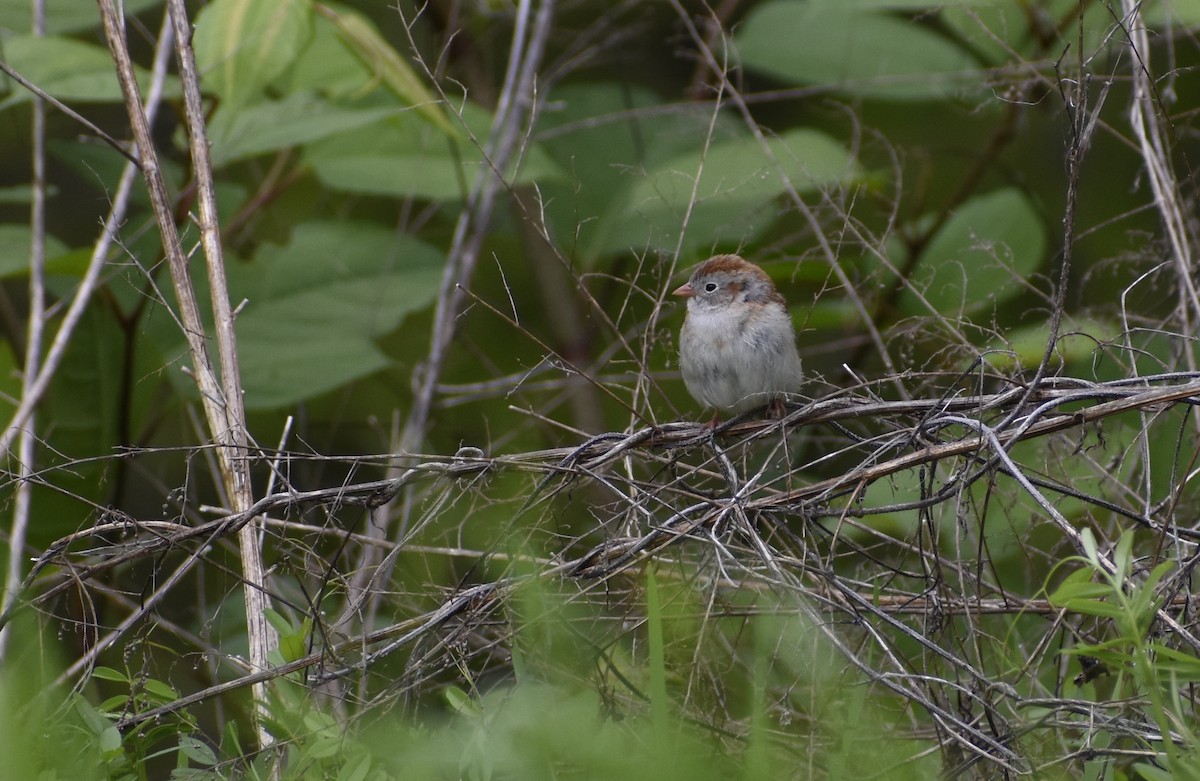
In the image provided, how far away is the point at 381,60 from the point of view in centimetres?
285

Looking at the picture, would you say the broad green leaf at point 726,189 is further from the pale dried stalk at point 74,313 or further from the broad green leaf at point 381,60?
the pale dried stalk at point 74,313

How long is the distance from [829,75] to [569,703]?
281 centimetres

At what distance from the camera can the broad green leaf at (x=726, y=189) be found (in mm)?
3049

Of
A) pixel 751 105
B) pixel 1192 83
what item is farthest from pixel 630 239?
pixel 1192 83

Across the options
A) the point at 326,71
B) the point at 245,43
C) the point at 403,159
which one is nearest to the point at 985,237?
the point at 403,159

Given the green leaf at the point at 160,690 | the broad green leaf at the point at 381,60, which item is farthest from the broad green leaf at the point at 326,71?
the green leaf at the point at 160,690

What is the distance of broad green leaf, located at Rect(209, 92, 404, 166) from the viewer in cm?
279

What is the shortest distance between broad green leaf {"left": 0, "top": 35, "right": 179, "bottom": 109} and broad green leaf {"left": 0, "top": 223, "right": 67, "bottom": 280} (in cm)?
40

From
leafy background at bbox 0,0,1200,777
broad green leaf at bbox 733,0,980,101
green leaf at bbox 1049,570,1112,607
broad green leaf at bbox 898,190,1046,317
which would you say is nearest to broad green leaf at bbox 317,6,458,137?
leafy background at bbox 0,0,1200,777

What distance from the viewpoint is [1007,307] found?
4109 mm

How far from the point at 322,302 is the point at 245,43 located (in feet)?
3.11

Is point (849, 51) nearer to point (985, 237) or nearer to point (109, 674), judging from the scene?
point (985, 237)

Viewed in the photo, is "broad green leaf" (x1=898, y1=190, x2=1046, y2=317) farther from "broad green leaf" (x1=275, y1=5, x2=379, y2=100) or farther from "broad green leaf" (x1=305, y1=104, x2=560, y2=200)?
"broad green leaf" (x1=275, y1=5, x2=379, y2=100)

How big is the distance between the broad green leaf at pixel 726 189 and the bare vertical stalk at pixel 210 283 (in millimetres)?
1029
